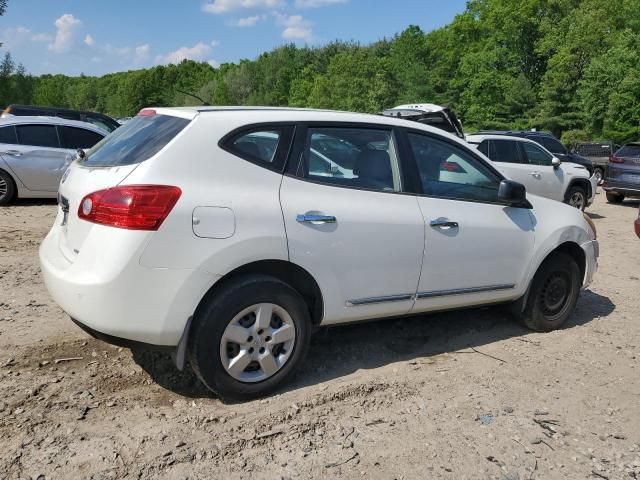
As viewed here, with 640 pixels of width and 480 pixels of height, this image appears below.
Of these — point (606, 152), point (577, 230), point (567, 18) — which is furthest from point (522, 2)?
point (577, 230)

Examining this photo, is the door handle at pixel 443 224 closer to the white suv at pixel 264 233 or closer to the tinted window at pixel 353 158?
the white suv at pixel 264 233

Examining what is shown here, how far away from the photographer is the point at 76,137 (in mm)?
10781

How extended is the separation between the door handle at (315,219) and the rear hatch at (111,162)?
85 centimetres

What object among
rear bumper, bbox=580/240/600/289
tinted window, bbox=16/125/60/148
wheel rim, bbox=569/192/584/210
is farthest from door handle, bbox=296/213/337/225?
wheel rim, bbox=569/192/584/210

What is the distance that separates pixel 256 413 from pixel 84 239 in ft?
4.51

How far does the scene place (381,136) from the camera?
4055mm

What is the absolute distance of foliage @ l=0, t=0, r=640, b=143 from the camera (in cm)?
4097

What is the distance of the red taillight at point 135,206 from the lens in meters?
3.04

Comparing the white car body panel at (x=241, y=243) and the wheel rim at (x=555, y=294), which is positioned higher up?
the white car body panel at (x=241, y=243)

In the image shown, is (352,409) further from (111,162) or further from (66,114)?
(66,114)

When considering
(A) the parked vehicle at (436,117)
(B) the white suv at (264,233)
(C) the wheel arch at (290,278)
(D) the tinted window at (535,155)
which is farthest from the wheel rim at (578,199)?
(C) the wheel arch at (290,278)

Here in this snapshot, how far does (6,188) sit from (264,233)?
8553 millimetres

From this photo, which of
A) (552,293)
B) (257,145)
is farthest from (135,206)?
(552,293)

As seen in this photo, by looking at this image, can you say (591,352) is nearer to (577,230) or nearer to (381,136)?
(577,230)
